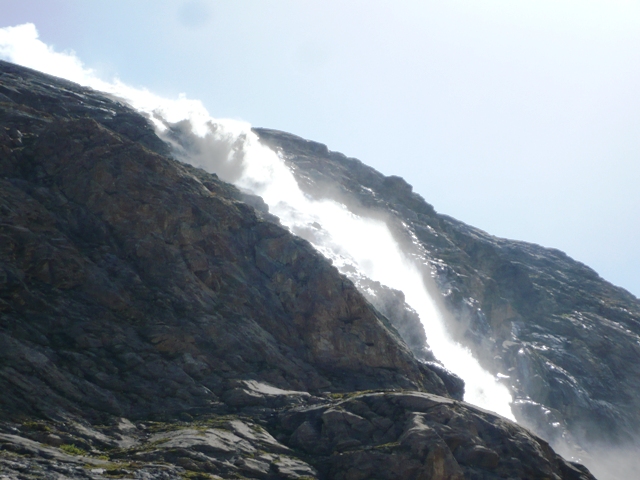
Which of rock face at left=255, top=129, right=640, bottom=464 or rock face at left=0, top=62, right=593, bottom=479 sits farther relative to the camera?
rock face at left=255, top=129, right=640, bottom=464

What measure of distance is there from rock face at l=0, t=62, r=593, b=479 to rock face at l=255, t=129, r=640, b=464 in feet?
79.0

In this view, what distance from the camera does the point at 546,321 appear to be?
8012cm

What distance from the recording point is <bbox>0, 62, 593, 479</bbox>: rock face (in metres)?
25.6

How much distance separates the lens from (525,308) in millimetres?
83875

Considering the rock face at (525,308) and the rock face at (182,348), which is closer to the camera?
the rock face at (182,348)

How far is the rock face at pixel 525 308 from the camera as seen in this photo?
66.1 m

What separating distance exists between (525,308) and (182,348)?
62.1m

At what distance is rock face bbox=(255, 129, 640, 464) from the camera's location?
66062 millimetres

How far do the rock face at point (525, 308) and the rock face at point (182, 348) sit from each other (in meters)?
24.1

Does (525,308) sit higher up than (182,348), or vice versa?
(525,308)

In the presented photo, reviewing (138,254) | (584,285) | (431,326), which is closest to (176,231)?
(138,254)

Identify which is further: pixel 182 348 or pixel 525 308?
pixel 525 308

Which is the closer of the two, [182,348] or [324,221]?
[182,348]

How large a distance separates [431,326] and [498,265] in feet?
88.0
